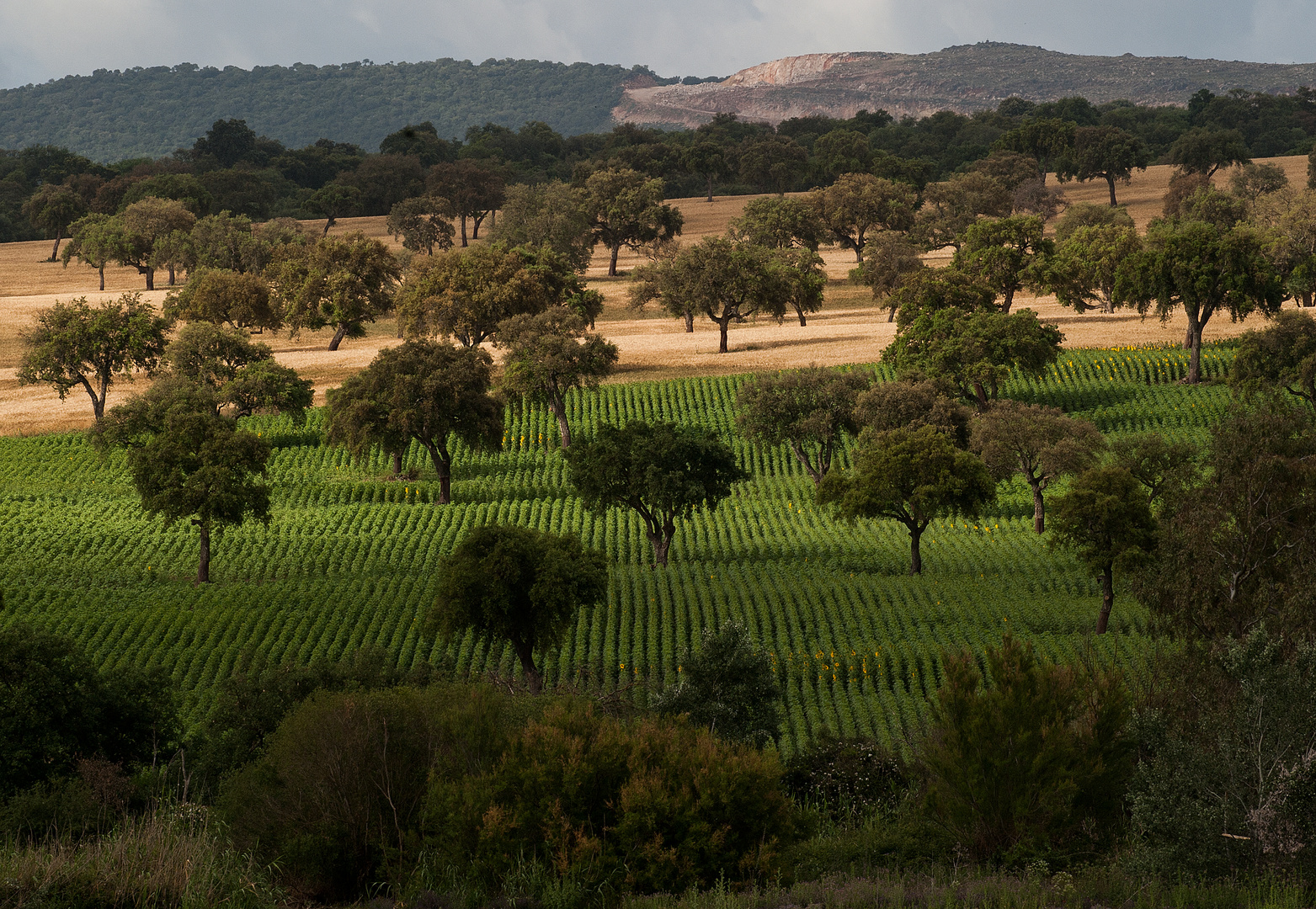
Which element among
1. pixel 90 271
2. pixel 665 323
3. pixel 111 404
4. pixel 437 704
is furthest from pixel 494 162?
pixel 437 704

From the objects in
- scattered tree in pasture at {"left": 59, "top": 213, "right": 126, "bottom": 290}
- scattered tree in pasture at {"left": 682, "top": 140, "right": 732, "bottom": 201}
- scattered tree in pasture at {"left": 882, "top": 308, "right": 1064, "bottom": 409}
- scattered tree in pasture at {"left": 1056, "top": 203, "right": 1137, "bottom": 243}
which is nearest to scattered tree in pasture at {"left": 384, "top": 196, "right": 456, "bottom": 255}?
scattered tree in pasture at {"left": 59, "top": 213, "right": 126, "bottom": 290}

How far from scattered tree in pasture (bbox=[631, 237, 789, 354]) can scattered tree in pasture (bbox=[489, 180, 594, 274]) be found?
27178mm

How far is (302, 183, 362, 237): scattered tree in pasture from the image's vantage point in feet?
477

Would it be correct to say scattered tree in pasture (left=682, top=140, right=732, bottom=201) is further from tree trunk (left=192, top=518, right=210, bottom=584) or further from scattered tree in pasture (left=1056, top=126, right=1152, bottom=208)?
tree trunk (left=192, top=518, right=210, bottom=584)

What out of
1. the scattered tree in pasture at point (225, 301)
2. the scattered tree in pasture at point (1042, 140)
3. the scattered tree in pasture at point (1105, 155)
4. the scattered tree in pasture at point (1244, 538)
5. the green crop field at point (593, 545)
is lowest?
the green crop field at point (593, 545)

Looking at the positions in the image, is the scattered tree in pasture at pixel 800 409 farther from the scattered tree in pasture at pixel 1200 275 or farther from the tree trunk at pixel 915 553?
the scattered tree in pasture at pixel 1200 275

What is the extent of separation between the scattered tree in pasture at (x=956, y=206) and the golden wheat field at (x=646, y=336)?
19.3ft

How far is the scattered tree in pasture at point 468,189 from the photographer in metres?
135

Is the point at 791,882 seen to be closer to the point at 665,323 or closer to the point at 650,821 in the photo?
the point at 650,821

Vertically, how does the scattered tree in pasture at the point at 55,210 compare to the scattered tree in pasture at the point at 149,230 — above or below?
above

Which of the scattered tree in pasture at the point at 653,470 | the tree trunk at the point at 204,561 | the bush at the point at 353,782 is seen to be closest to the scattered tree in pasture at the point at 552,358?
the scattered tree in pasture at the point at 653,470

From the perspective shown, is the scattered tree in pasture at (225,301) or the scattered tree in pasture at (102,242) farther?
the scattered tree in pasture at (102,242)

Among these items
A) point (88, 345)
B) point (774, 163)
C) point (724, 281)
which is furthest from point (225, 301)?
point (774, 163)

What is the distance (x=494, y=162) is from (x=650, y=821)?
157m
